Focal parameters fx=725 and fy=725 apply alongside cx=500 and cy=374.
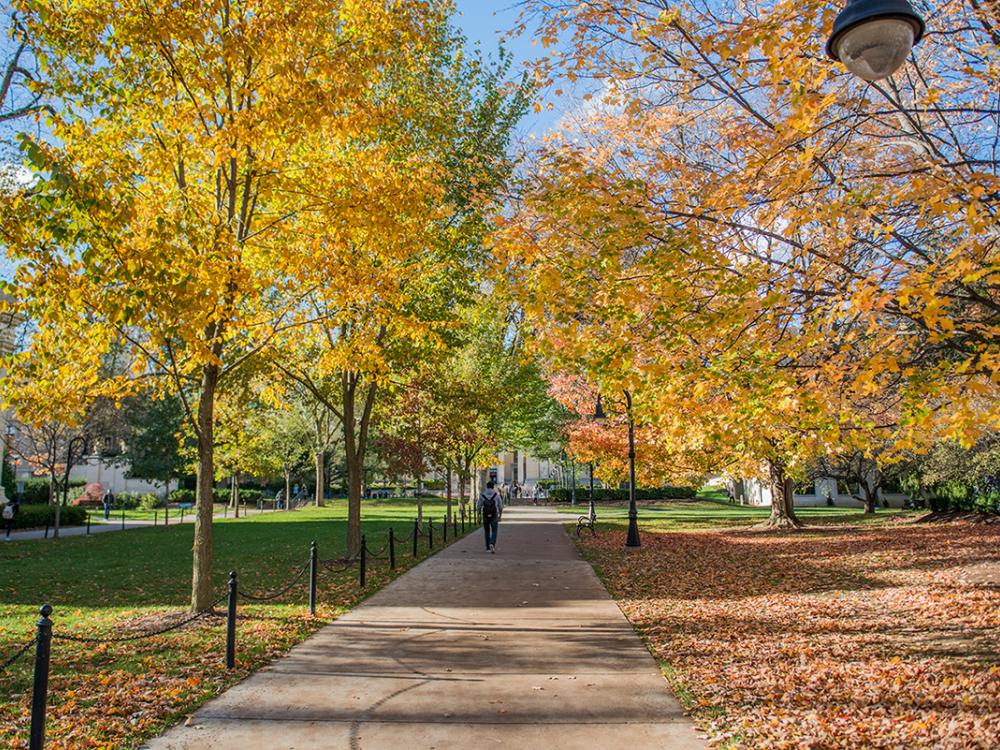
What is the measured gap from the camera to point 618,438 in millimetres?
25141

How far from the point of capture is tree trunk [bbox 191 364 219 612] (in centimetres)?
970

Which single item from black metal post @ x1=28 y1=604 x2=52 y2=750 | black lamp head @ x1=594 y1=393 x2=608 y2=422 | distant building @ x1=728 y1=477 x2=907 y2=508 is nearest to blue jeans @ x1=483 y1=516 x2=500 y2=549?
black lamp head @ x1=594 y1=393 x2=608 y2=422

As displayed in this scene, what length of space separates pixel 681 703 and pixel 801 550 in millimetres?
14248

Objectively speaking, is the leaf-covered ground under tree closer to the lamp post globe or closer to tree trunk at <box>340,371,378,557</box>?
the lamp post globe

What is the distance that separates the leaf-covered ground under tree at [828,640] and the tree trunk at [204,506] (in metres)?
5.74

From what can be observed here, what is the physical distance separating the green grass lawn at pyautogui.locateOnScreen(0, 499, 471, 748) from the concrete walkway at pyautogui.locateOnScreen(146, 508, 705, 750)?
0.45 metres

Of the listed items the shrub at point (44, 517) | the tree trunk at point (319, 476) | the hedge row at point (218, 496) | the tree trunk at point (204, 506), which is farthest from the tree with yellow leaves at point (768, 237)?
the hedge row at point (218, 496)

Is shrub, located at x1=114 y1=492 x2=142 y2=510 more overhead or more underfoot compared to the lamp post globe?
more underfoot

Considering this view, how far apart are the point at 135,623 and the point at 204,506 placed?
1.66 m

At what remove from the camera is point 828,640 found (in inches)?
327

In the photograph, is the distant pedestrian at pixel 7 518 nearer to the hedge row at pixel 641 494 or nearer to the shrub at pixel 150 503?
the shrub at pixel 150 503

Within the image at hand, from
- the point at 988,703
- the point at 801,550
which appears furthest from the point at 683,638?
the point at 801,550

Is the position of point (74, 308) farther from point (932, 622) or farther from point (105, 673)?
point (932, 622)

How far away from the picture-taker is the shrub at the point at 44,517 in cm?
2764
